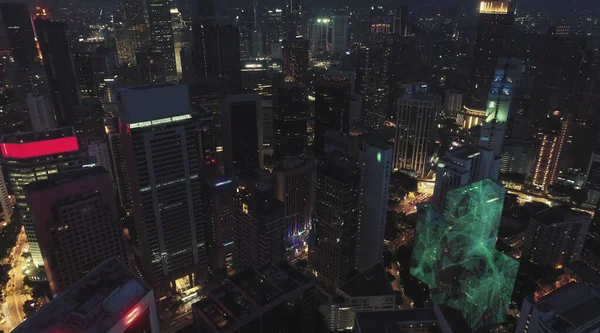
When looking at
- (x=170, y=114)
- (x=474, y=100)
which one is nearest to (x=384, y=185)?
(x=170, y=114)

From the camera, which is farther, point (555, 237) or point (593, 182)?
point (593, 182)

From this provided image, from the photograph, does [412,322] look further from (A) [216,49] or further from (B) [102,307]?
(A) [216,49]

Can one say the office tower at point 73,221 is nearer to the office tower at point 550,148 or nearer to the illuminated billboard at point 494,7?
the office tower at point 550,148

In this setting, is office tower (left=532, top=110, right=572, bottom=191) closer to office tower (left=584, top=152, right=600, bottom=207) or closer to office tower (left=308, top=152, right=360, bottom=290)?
office tower (left=584, top=152, right=600, bottom=207)

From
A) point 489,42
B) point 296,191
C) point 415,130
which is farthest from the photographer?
point 489,42

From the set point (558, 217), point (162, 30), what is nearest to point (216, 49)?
point (162, 30)

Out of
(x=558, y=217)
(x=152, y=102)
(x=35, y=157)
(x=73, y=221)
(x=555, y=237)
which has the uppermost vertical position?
(x=152, y=102)

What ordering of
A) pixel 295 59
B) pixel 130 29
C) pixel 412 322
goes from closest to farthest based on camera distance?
1. pixel 412 322
2. pixel 295 59
3. pixel 130 29
